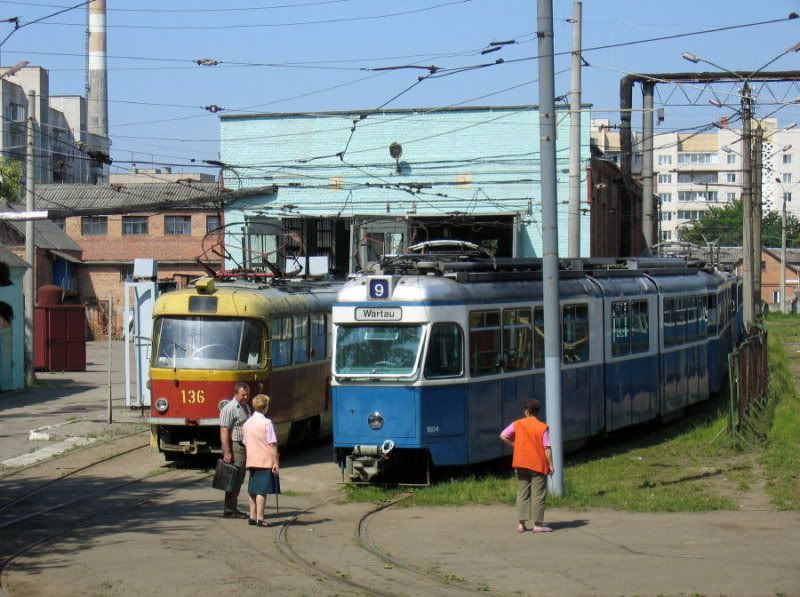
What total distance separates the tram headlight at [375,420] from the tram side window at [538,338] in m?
2.84

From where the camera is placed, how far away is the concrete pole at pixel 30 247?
30656mm

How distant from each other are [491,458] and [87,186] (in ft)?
185

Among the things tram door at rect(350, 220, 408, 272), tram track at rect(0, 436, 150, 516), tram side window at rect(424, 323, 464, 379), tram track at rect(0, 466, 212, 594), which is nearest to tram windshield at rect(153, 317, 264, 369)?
tram track at rect(0, 466, 212, 594)

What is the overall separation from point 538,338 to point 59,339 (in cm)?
2634

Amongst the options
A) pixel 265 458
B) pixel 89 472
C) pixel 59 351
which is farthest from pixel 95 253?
pixel 265 458

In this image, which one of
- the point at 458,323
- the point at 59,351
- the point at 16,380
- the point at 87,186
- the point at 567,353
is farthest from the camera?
the point at 87,186

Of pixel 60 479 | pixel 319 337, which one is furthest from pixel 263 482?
pixel 319 337

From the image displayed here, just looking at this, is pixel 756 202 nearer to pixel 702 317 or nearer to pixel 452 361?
pixel 702 317

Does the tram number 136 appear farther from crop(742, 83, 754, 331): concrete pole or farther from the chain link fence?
crop(742, 83, 754, 331): concrete pole

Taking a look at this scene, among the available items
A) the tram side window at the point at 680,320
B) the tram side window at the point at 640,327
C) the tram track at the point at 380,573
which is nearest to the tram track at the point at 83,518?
the tram track at the point at 380,573

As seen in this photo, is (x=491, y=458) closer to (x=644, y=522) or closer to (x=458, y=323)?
(x=458, y=323)

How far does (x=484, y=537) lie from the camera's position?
1237cm

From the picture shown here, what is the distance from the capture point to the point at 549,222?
49.3 feet

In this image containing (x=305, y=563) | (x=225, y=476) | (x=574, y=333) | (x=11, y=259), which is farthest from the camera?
(x=11, y=259)
